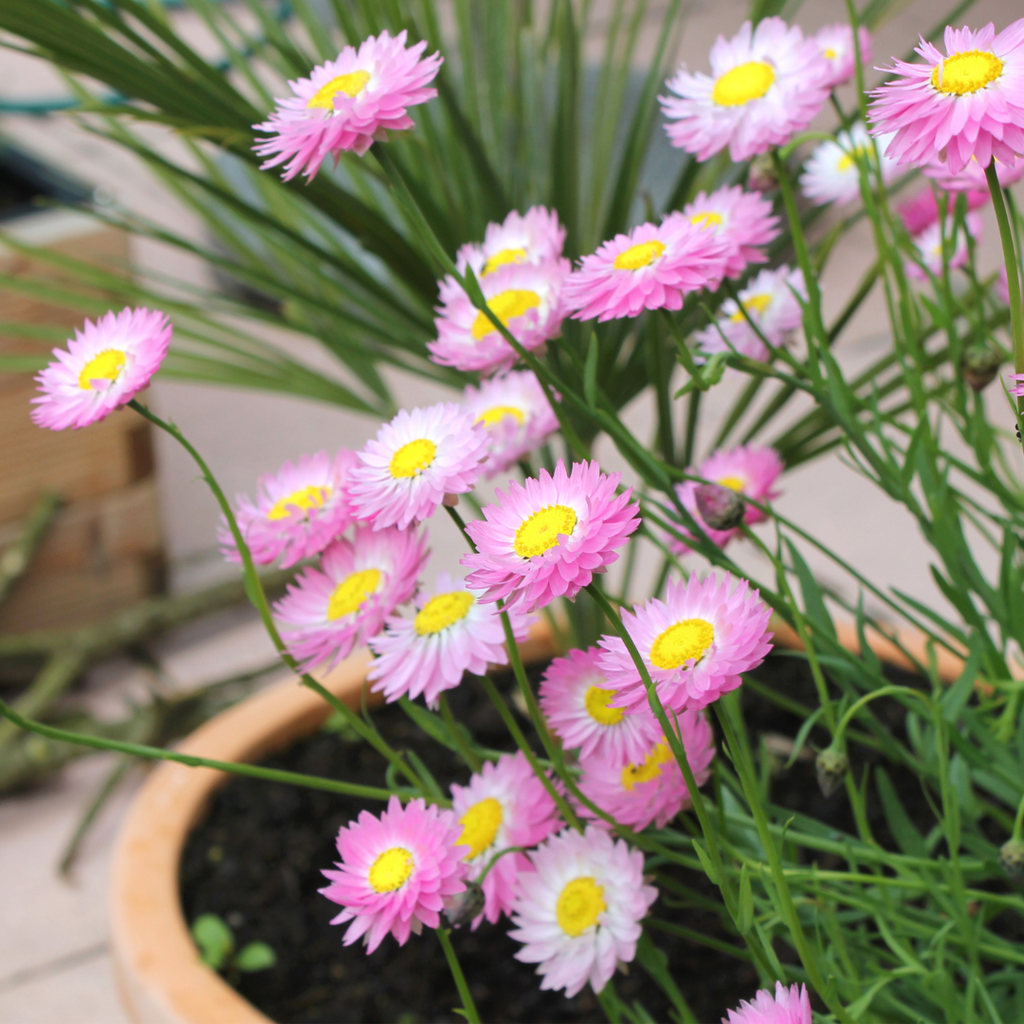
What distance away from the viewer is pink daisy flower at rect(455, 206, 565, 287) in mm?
315

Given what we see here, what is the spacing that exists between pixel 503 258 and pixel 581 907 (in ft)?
0.58

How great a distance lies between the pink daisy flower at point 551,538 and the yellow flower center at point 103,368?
11cm

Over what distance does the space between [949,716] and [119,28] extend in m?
0.33

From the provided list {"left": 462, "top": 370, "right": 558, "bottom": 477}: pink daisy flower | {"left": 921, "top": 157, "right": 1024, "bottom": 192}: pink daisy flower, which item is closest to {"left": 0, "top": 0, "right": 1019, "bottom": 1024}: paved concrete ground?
{"left": 462, "top": 370, "right": 558, "bottom": 477}: pink daisy flower

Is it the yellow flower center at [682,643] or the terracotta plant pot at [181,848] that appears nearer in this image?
the yellow flower center at [682,643]

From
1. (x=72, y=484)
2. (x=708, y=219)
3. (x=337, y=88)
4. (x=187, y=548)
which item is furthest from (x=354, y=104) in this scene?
(x=187, y=548)

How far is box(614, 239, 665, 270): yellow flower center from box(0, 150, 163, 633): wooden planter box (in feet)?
1.72

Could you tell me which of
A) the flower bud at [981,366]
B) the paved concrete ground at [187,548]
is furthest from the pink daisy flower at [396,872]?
the paved concrete ground at [187,548]

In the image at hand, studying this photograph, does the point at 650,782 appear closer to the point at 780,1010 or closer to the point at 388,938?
the point at 780,1010

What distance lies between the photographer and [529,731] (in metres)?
0.57

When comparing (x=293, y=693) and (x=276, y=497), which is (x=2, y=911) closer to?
(x=293, y=693)

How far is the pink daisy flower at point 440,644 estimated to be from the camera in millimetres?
259

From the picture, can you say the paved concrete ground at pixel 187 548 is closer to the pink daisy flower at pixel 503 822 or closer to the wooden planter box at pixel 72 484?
the wooden planter box at pixel 72 484

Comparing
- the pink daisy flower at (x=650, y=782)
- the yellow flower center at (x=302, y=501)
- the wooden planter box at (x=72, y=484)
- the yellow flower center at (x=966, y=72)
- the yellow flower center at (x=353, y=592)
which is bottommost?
the pink daisy flower at (x=650, y=782)
